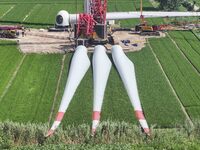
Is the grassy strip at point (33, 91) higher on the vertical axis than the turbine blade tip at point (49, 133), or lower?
lower

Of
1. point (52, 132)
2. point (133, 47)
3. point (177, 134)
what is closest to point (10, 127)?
point (52, 132)

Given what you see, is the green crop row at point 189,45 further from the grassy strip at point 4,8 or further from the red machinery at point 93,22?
the grassy strip at point 4,8

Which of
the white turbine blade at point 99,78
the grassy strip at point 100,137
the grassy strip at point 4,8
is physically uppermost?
the white turbine blade at point 99,78

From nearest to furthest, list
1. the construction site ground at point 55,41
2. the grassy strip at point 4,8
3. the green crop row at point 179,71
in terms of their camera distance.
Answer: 1. the green crop row at point 179,71
2. the construction site ground at point 55,41
3. the grassy strip at point 4,8

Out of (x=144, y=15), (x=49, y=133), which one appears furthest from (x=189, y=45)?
(x=49, y=133)

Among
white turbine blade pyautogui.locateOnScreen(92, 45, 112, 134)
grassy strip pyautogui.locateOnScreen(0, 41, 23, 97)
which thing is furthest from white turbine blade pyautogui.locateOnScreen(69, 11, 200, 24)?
white turbine blade pyautogui.locateOnScreen(92, 45, 112, 134)

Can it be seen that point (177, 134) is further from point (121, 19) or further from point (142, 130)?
point (121, 19)

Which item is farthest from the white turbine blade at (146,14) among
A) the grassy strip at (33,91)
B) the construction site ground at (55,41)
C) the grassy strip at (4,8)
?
the grassy strip at (4,8)
